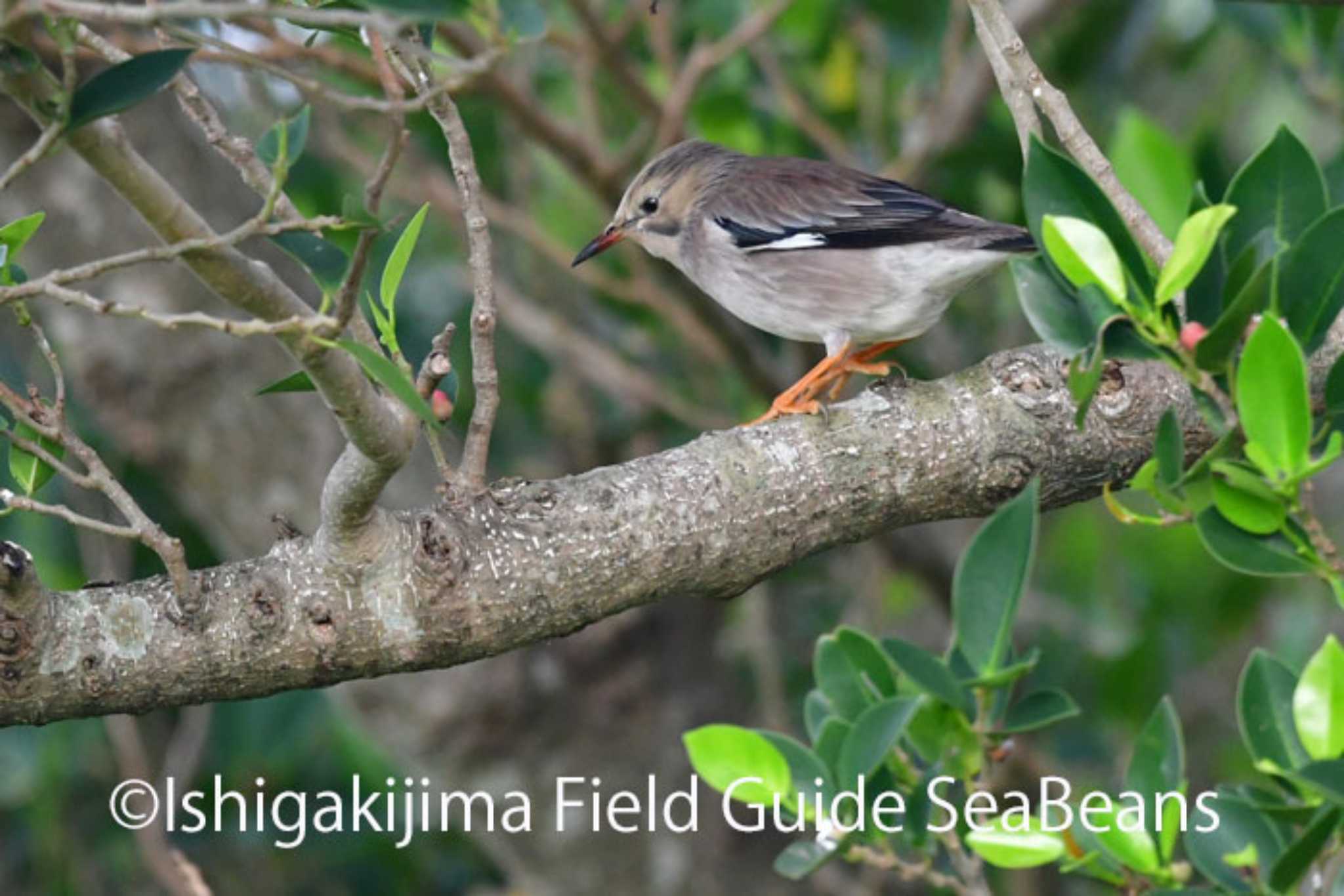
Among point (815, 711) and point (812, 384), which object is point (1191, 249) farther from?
point (812, 384)

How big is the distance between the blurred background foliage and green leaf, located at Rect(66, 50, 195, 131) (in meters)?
2.43

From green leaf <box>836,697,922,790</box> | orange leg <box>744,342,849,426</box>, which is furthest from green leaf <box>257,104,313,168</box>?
orange leg <box>744,342,849,426</box>

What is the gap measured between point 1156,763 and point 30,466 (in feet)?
6.34

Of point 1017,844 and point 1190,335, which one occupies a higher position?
point 1190,335

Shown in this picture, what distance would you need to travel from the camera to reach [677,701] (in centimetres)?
545

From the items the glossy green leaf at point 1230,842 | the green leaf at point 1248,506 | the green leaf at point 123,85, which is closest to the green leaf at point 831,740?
the glossy green leaf at point 1230,842

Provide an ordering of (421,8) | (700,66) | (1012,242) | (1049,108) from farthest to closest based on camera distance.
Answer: (700,66)
(1012,242)
(1049,108)
(421,8)

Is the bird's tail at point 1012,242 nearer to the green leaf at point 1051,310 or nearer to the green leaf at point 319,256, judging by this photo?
the green leaf at point 1051,310

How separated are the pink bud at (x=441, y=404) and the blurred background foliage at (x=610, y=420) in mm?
1926

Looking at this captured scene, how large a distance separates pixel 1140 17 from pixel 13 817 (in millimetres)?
5017

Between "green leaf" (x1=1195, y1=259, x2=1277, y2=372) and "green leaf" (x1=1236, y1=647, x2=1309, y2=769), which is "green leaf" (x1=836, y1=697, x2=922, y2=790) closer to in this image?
"green leaf" (x1=1236, y1=647, x2=1309, y2=769)

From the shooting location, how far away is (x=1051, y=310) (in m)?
2.38

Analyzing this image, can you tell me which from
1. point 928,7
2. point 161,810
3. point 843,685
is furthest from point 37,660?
point 928,7

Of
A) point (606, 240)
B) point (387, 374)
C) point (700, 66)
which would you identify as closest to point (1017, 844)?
point (387, 374)
